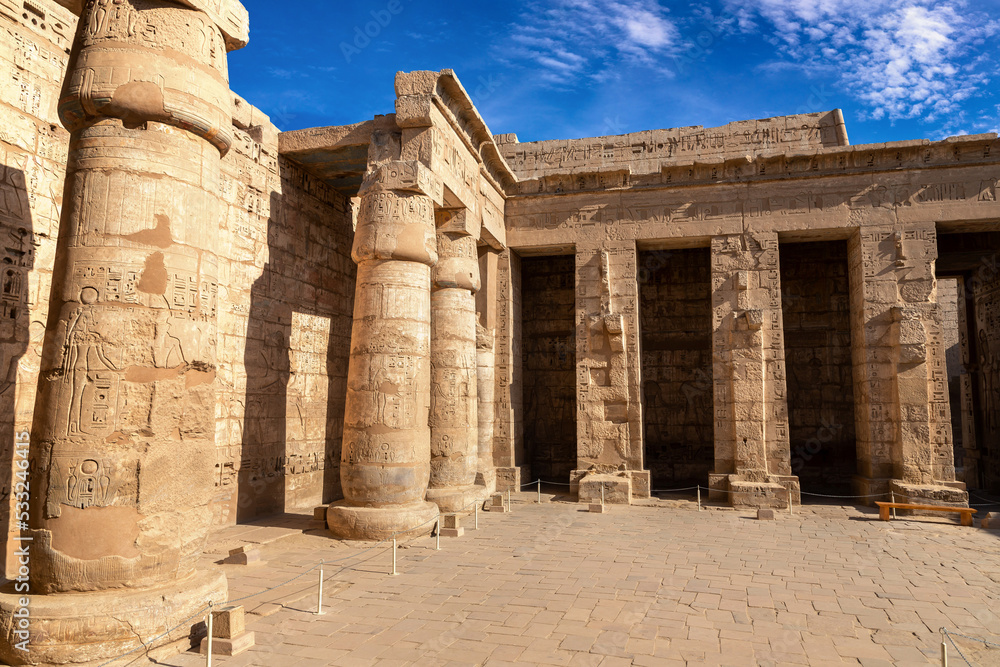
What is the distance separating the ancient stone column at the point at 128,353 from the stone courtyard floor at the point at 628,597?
0.72 metres

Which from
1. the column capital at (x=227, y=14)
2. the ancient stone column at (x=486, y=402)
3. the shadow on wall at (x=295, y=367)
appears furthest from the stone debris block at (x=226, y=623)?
the ancient stone column at (x=486, y=402)

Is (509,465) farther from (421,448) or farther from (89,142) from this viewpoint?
(89,142)

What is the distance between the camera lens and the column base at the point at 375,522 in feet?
26.1

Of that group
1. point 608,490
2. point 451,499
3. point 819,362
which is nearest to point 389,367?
point 451,499

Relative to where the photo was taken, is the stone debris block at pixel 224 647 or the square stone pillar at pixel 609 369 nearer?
the stone debris block at pixel 224 647

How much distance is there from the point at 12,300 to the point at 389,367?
13.3ft

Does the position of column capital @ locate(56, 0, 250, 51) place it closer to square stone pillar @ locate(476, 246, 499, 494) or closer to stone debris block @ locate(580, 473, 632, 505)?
square stone pillar @ locate(476, 246, 499, 494)

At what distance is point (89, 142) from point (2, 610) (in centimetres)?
317

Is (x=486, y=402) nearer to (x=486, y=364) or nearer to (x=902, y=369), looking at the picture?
(x=486, y=364)

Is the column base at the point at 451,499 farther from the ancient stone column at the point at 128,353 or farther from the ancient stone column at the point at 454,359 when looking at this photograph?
the ancient stone column at the point at 128,353

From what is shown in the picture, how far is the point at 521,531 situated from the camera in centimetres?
907

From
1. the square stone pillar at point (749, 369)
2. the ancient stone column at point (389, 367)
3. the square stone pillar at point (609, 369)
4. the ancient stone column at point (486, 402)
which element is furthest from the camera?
the square stone pillar at point (609, 369)

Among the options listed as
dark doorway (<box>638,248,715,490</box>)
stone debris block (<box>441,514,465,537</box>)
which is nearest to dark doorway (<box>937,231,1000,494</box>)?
dark doorway (<box>638,248,715,490</box>)

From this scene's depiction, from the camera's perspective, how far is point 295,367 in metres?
10.7
